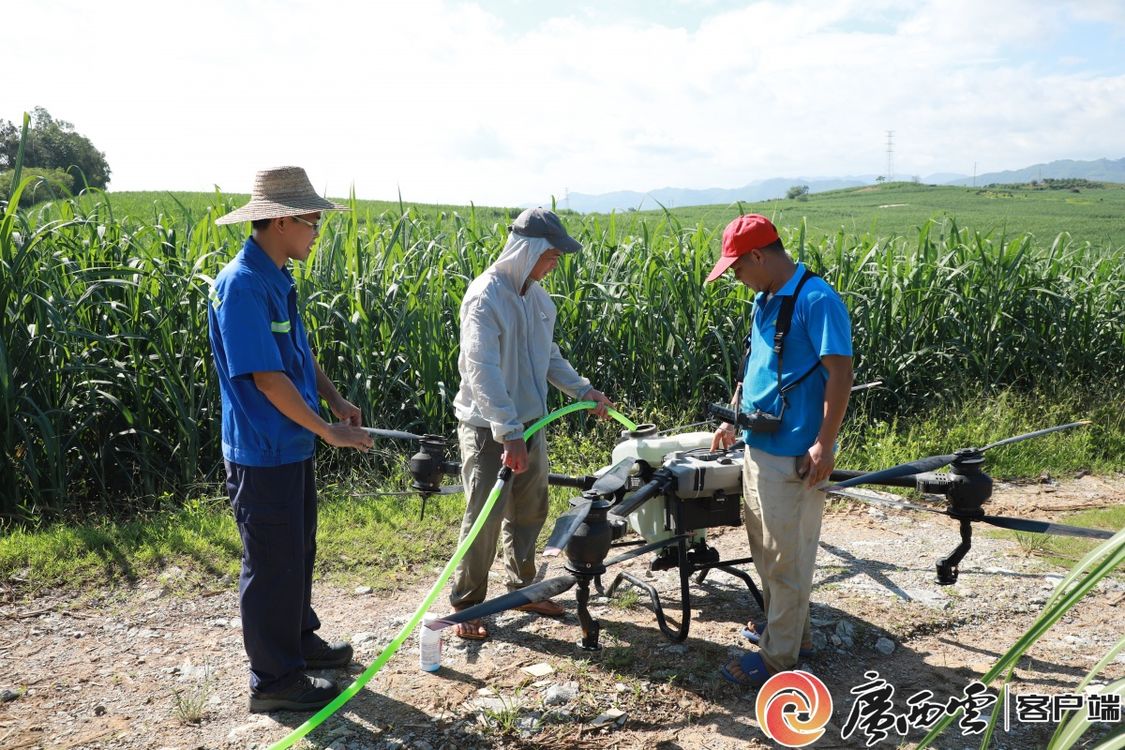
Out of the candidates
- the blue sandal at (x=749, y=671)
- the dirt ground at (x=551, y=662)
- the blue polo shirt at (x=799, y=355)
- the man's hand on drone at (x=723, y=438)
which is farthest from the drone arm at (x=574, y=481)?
the blue sandal at (x=749, y=671)

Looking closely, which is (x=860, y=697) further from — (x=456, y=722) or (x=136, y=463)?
(x=136, y=463)

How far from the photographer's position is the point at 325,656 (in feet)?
11.7

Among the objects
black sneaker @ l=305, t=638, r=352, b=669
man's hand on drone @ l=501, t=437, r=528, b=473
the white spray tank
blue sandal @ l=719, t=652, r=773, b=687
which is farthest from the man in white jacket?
blue sandal @ l=719, t=652, r=773, b=687

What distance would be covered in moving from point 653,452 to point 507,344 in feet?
2.58

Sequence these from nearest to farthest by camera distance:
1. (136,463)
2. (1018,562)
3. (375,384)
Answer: (1018,562) → (136,463) → (375,384)

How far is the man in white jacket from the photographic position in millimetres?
3549

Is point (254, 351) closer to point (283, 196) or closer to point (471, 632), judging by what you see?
point (283, 196)

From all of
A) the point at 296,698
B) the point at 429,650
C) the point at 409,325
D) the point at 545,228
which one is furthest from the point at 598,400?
the point at 409,325

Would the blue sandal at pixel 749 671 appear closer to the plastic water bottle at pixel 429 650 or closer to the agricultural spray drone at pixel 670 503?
the agricultural spray drone at pixel 670 503

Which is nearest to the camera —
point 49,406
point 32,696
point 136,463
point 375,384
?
point 32,696

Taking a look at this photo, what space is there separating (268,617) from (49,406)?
2904 mm

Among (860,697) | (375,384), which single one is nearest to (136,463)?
(375,384)

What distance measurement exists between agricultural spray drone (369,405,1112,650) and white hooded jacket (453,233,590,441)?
32cm

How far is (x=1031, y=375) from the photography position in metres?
7.91
